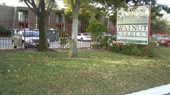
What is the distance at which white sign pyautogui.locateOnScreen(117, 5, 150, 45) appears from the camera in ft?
45.3

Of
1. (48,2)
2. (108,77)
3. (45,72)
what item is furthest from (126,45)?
(45,72)

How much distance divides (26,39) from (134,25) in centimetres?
756

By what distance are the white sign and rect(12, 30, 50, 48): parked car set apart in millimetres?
5599

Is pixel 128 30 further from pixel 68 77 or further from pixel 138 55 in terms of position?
pixel 68 77

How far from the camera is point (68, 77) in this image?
7.17 metres

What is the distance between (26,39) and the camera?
16.4m

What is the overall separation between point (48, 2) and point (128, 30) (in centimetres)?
568

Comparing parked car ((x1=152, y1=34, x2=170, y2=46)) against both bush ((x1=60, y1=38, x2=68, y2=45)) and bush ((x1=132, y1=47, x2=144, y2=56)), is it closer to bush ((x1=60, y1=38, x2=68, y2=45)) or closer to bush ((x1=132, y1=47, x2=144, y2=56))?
bush ((x1=132, y1=47, x2=144, y2=56))

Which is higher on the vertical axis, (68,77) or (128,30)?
(128,30)

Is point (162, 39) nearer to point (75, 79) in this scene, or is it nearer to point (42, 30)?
point (42, 30)

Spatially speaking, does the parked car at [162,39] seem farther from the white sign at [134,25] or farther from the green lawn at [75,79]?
the green lawn at [75,79]

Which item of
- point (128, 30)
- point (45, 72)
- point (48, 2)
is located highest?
point (48, 2)

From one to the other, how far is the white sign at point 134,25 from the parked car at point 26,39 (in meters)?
5.60

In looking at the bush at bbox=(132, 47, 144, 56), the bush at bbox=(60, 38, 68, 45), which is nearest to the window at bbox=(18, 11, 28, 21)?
the bush at bbox=(60, 38, 68, 45)
